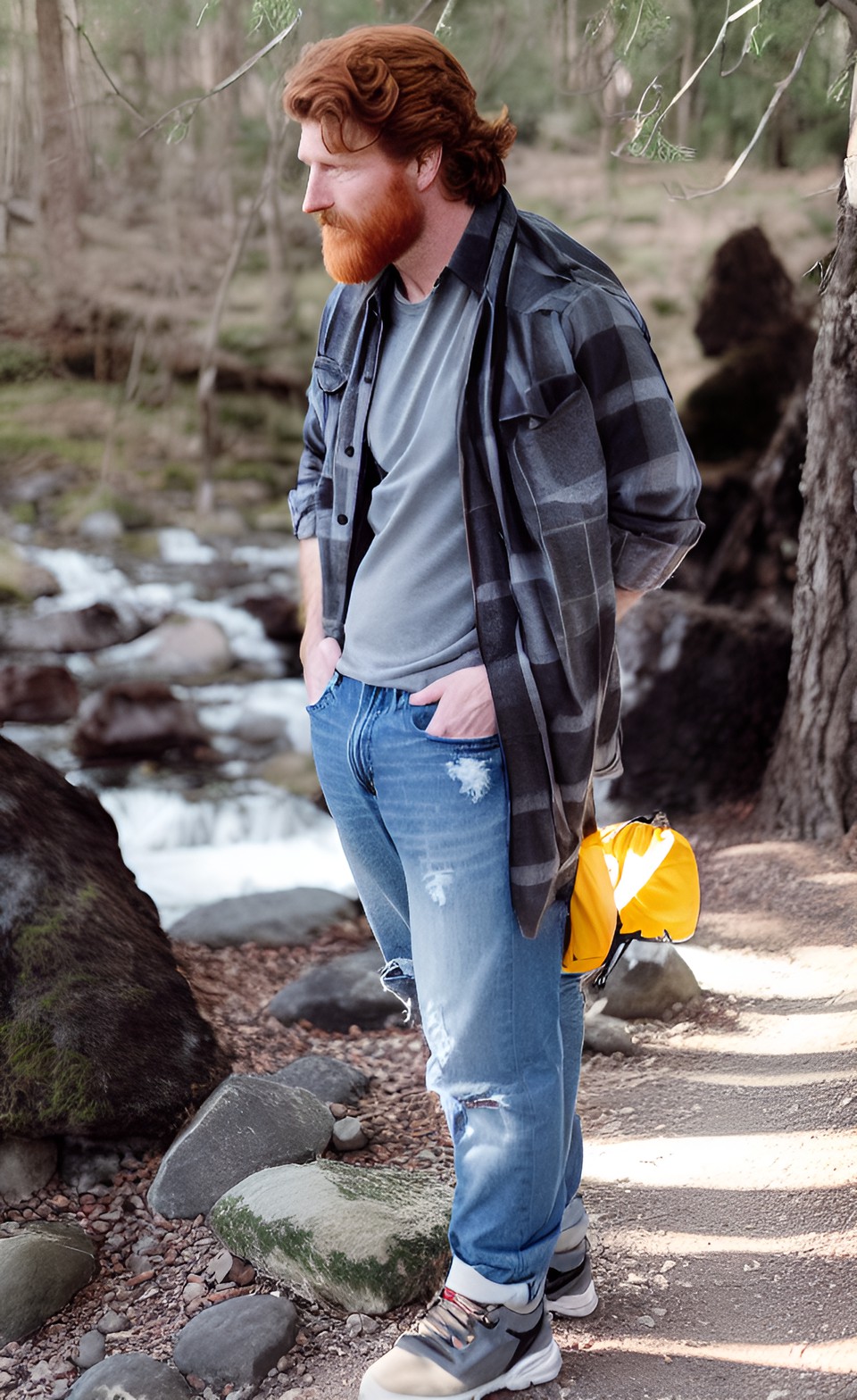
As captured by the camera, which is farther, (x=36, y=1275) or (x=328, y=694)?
(x=36, y=1275)

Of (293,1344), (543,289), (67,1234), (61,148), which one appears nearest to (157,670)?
(61,148)

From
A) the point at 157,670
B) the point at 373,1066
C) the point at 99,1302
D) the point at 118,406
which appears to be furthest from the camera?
the point at 118,406

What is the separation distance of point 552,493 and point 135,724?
5.49 m

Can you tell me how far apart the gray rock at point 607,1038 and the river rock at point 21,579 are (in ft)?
16.5

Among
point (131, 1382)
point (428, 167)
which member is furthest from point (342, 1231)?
point (428, 167)

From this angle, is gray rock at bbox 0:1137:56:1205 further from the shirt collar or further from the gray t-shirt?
the shirt collar

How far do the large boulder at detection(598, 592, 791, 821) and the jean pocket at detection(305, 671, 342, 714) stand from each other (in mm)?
3399

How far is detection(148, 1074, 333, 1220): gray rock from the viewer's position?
260 cm

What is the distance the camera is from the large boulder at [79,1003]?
2684mm

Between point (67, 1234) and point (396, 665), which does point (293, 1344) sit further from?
point (396, 665)

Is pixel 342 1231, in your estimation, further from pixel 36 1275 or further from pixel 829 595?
pixel 829 595

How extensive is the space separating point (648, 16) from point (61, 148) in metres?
4.92

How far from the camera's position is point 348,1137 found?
281 cm

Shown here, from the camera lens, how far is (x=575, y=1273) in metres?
2.06
